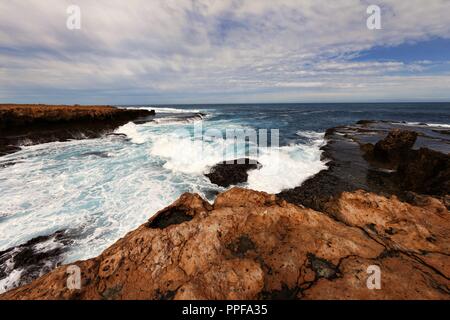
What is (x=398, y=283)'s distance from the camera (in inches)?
124

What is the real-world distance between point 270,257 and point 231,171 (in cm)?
968

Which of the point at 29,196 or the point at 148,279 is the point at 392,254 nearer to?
the point at 148,279

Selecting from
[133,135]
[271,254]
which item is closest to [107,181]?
[271,254]

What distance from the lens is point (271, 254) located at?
3.83m

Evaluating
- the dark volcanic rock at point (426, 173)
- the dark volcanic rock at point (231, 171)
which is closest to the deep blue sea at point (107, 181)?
the dark volcanic rock at point (231, 171)

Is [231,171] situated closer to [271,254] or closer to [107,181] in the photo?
[107,181]

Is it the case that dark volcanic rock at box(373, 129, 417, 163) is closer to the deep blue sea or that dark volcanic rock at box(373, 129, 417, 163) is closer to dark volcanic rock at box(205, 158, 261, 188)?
the deep blue sea

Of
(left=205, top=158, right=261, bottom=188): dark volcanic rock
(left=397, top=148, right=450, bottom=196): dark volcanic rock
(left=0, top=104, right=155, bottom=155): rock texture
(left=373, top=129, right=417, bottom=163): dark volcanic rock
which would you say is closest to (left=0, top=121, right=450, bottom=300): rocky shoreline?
(left=397, top=148, right=450, bottom=196): dark volcanic rock

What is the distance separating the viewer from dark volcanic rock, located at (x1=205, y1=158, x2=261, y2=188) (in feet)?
40.4

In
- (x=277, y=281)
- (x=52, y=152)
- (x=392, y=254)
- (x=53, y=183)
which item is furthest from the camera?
(x=52, y=152)

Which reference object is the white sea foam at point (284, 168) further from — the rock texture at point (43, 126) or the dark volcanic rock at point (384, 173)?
the rock texture at point (43, 126)

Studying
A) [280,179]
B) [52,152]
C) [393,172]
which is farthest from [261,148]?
[52,152]

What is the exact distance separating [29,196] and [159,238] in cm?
1018

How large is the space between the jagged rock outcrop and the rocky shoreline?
2 centimetres
